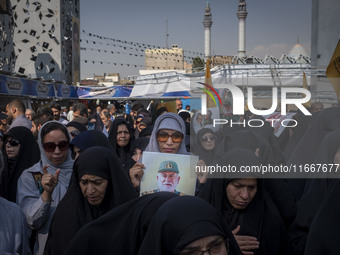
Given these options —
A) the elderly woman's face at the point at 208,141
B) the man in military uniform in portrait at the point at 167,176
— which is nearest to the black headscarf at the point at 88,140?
the man in military uniform in portrait at the point at 167,176

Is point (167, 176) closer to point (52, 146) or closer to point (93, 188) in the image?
point (93, 188)

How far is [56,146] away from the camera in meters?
3.10

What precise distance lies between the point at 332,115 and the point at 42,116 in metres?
3.94

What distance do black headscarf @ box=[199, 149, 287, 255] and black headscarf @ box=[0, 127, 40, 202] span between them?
192cm

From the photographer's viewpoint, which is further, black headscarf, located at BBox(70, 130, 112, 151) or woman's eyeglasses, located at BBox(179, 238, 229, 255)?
black headscarf, located at BBox(70, 130, 112, 151)

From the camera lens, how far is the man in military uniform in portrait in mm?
2818

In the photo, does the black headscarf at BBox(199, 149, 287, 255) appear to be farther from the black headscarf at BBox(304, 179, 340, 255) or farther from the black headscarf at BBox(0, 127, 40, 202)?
the black headscarf at BBox(0, 127, 40, 202)

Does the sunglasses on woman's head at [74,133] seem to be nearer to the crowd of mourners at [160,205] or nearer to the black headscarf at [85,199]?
the crowd of mourners at [160,205]

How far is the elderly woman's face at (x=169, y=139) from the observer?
3.64 meters

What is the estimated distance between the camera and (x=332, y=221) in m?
2.02

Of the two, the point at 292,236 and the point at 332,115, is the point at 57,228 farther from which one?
the point at 332,115

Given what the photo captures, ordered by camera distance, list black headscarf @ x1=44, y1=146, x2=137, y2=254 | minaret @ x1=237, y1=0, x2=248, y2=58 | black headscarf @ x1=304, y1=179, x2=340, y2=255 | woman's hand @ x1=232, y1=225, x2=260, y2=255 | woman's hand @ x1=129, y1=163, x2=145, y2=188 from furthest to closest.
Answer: minaret @ x1=237, y1=0, x2=248, y2=58, woman's hand @ x1=129, y1=163, x2=145, y2=188, black headscarf @ x1=44, y1=146, x2=137, y2=254, woman's hand @ x1=232, y1=225, x2=260, y2=255, black headscarf @ x1=304, y1=179, x2=340, y2=255

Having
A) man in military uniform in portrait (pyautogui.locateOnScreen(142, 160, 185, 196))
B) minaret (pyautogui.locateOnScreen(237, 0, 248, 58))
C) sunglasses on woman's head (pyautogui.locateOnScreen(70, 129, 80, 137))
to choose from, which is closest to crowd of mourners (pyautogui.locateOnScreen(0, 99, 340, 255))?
man in military uniform in portrait (pyautogui.locateOnScreen(142, 160, 185, 196))

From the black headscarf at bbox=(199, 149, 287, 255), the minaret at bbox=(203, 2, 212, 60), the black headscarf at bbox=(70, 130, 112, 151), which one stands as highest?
the minaret at bbox=(203, 2, 212, 60)
